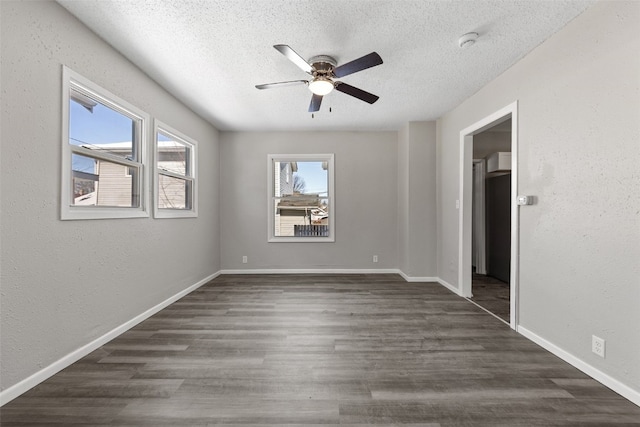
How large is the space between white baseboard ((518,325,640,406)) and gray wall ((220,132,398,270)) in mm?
2810

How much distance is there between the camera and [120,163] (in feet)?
8.68

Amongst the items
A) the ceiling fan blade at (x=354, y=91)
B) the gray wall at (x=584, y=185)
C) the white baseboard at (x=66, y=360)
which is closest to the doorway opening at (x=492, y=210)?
the gray wall at (x=584, y=185)

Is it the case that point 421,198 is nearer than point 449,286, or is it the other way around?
point 449,286

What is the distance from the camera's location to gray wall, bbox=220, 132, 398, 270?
507 cm

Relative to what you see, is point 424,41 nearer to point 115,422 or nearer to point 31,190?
point 31,190

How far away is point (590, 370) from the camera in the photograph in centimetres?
194

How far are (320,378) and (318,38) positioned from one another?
2617 millimetres

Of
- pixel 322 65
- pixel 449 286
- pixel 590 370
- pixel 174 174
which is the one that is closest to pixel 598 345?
pixel 590 370

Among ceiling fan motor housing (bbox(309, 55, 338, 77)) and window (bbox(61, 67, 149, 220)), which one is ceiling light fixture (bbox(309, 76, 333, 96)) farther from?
window (bbox(61, 67, 149, 220))

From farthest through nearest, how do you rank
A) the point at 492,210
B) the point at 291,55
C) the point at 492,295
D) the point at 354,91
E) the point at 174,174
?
the point at 492,210 → the point at 492,295 → the point at 174,174 → the point at 354,91 → the point at 291,55

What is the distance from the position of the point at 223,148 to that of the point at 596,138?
4881 mm

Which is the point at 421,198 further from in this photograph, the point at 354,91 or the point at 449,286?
the point at 354,91

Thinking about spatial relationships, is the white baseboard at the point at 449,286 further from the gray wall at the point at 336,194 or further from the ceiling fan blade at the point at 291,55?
the ceiling fan blade at the point at 291,55

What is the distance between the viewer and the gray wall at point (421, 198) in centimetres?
453
